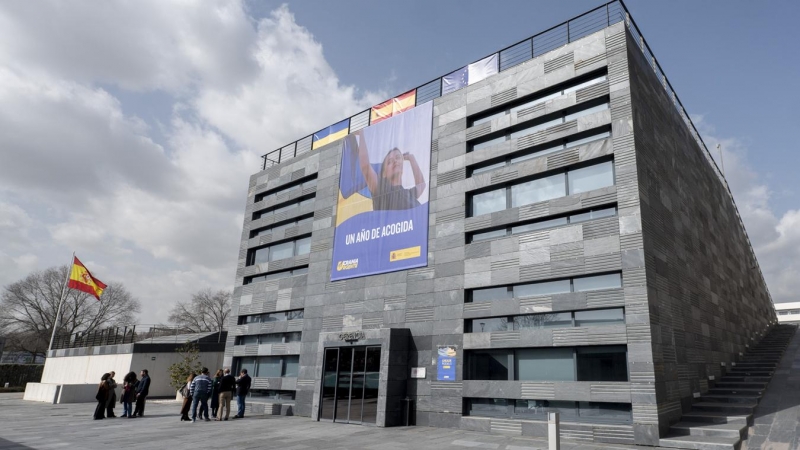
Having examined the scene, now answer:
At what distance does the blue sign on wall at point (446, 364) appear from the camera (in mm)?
18531

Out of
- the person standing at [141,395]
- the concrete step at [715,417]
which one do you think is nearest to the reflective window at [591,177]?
the concrete step at [715,417]

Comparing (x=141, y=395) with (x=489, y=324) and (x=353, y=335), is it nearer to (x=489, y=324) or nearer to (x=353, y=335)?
(x=353, y=335)

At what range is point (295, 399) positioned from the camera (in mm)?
23391

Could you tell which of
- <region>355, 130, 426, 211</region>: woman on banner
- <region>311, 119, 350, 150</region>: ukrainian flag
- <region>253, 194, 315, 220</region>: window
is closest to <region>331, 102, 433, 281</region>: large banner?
<region>355, 130, 426, 211</region>: woman on banner

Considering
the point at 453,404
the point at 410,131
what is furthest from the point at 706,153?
the point at 453,404

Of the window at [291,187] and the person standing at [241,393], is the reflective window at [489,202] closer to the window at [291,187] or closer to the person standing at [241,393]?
the window at [291,187]

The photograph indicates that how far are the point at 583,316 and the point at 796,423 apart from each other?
6246mm

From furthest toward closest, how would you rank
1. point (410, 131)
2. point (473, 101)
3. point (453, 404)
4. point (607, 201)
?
1. point (410, 131)
2. point (473, 101)
3. point (453, 404)
4. point (607, 201)

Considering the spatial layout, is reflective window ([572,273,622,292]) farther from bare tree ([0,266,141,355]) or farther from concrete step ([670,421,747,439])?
bare tree ([0,266,141,355])

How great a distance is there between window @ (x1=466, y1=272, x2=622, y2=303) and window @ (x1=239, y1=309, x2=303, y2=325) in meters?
10.8

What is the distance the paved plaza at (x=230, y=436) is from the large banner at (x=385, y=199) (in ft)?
23.5

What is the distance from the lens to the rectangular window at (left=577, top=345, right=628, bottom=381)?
14.9m

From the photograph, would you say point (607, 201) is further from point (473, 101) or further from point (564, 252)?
point (473, 101)

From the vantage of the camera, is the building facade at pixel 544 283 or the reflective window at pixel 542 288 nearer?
the building facade at pixel 544 283
